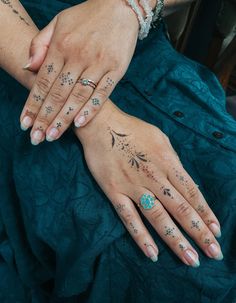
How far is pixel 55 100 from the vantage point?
612 mm

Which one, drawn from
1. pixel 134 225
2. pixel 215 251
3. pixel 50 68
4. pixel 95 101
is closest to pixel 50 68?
pixel 50 68

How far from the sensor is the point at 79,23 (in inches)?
26.1

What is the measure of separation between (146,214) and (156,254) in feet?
0.22

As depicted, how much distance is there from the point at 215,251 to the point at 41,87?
1.34 ft

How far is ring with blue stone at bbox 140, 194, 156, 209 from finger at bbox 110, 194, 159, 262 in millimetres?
19

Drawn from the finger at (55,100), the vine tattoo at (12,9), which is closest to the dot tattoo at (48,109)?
the finger at (55,100)

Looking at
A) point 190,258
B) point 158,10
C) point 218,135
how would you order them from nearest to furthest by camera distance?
point 190,258
point 218,135
point 158,10

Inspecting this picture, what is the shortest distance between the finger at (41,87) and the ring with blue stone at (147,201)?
24 cm

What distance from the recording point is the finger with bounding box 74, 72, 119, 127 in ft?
2.03

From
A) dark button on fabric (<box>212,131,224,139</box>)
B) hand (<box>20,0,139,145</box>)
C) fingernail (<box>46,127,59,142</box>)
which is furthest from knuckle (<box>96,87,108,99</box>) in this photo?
dark button on fabric (<box>212,131,224,139</box>)

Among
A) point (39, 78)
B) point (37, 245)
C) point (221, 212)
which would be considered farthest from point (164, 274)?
point (39, 78)

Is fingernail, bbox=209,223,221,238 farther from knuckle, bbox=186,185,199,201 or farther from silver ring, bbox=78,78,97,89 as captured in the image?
silver ring, bbox=78,78,97,89

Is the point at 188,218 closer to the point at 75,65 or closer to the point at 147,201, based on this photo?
the point at 147,201

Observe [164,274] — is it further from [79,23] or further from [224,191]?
[79,23]
